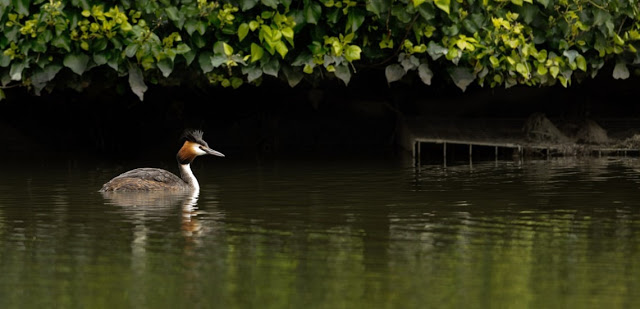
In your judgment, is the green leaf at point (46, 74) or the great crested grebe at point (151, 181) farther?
the green leaf at point (46, 74)

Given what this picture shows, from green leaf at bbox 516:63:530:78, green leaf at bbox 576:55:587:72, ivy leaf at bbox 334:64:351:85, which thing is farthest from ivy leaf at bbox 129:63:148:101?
green leaf at bbox 576:55:587:72

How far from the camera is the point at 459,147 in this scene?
23219 mm

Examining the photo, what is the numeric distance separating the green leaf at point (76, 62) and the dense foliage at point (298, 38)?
0.05 ft

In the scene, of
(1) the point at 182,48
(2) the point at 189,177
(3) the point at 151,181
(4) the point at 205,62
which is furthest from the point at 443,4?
(3) the point at 151,181

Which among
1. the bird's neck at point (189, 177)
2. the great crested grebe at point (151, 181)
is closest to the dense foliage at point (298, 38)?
the bird's neck at point (189, 177)

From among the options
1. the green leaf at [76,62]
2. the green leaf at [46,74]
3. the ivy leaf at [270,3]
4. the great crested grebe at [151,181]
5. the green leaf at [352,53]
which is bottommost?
the great crested grebe at [151,181]

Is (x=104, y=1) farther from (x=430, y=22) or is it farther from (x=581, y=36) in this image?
(x=581, y=36)

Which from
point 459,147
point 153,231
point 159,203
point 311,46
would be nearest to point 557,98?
point 459,147

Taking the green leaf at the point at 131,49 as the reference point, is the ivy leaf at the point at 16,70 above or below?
below

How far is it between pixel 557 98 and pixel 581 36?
7.70 m

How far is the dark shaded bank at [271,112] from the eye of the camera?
2438 cm

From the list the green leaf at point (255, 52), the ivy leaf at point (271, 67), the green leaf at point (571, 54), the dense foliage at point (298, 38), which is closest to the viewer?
the dense foliage at point (298, 38)

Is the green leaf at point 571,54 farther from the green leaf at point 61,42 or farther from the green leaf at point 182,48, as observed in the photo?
the green leaf at point 61,42

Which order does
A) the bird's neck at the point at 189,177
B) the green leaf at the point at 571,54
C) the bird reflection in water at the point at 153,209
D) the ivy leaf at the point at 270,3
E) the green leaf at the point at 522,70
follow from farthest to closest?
1. the green leaf at the point at 571,54
2. the green leaf at the point at 522,70
3. the ivy leaf at the point at 270,3
4. the bird's neck at the point at 189,177
5. the bird reflection in water at the point at 153,209
